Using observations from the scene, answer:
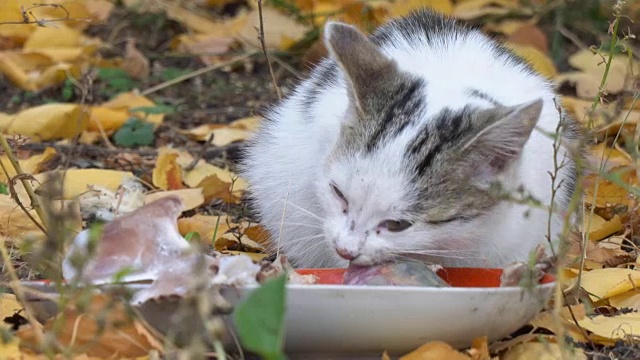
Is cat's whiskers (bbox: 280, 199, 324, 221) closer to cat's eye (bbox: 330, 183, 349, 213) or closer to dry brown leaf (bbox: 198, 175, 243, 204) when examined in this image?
cat's eye (bbox: 330, 183, 349, 213)

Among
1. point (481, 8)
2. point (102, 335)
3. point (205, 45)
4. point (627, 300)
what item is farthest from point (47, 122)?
point (481, 8)

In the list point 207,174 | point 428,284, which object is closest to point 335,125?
point 428,284

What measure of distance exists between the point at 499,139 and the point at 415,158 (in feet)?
0.56

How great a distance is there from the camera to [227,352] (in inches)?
77.0

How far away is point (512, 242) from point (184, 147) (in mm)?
1776

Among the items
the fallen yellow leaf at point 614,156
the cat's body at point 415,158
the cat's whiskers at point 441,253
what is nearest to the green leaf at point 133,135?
the cat's body at point 415,158

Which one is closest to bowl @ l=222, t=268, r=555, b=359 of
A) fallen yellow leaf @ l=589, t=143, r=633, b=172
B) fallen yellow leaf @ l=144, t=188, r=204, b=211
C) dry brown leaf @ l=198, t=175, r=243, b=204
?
fallen yellow leaf @ l=144, t=188, r=204, b=211

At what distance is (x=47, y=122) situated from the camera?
3645 millimetres

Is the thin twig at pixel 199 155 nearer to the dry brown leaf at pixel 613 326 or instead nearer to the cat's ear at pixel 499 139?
the cat's ear at pixel 499 139

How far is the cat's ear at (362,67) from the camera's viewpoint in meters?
2.30

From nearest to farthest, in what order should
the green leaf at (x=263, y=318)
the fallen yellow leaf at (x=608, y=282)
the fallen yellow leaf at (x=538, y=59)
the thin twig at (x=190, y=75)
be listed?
the green leaf at (x=263, y=318), the fallen yellow leaf at (x=608, y=282), the fallen yellow leaf at (x=538, y=59), the thin twig at (x=190, y=75)

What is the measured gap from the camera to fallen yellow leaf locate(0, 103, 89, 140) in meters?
3.64

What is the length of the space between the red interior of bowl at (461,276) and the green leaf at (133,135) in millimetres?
1708

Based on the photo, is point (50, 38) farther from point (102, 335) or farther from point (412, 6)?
point (102, 335)
